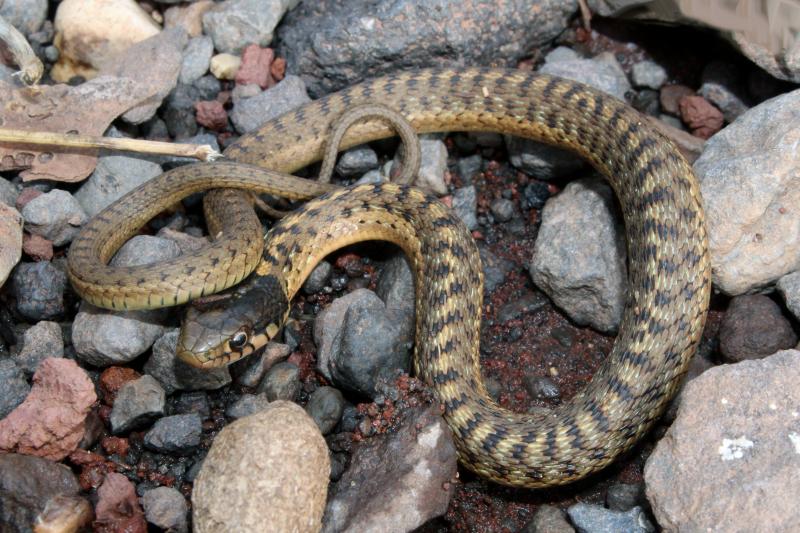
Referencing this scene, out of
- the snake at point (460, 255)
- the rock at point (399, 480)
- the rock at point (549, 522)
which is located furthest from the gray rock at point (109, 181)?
the rock at point (549, 522)

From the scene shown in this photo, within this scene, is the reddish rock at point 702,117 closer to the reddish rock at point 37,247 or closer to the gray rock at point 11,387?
the reddish rock at point 37,247

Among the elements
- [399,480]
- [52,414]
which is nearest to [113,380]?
[52,414]

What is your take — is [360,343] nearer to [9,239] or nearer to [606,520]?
[606,520]

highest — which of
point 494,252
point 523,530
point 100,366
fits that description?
point 100,366

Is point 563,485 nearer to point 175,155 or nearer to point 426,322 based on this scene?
point 426,322

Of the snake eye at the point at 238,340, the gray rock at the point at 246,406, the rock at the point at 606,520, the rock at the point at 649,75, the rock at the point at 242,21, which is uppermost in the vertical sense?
the rock at the point at 242,21

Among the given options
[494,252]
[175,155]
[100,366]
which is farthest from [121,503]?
[494,252]

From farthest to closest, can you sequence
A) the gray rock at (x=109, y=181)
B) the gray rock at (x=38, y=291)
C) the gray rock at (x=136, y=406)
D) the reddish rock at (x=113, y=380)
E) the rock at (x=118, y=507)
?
the gray rock at (x=109, y=181), the gray rock at (x=38, y=291), the reddish rock at (x=113, y=380), the gray rock at (x=136, y=406), the rock at (x=118, y=507)

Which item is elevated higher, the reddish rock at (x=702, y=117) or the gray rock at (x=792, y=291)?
the reddish rock at (x=702, y=117)
